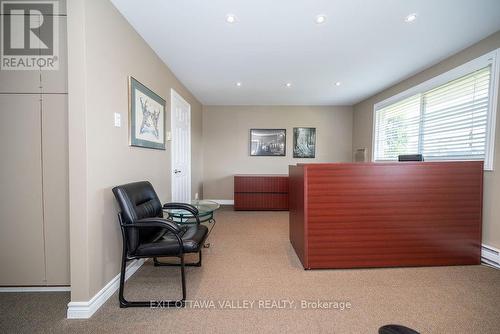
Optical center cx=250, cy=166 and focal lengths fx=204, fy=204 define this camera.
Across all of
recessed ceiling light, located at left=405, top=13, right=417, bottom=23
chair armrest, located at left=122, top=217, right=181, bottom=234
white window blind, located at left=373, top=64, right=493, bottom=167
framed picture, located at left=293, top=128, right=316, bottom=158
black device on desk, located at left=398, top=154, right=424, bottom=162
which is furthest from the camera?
framed picture, located at left=293, top=128, right=316, bottom=158

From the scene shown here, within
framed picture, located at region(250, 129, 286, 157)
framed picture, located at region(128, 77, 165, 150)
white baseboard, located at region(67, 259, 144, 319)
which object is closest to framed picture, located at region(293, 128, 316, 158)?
framed picture, located at region(250, 129, 286, 157)

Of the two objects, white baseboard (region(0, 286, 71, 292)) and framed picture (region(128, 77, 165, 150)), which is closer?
white baseboard (region(0, 286, 71, 292))

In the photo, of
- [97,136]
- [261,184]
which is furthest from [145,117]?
[261,184]

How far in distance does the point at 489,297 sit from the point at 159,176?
3.45 metres

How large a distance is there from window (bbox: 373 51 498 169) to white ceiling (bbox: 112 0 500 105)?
332 millimetres

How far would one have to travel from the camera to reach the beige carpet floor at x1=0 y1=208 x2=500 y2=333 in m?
1.40

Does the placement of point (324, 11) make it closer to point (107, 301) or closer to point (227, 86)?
point (227, 86)

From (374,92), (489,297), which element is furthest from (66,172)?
(374,92)

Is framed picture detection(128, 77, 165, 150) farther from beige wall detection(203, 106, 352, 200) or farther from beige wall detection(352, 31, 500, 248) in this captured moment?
beige wall detection(352, 31, 500, 248)

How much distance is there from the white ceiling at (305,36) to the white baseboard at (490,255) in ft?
7.46

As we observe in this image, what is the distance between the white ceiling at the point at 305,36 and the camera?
1766mm

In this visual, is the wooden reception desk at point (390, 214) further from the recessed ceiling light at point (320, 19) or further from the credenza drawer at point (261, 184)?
the credenza drawer at point (261, 184)

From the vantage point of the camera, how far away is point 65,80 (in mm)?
1608

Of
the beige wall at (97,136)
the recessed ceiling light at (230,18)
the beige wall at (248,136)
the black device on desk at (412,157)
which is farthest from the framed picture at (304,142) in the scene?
the beige wall at (97,136)
